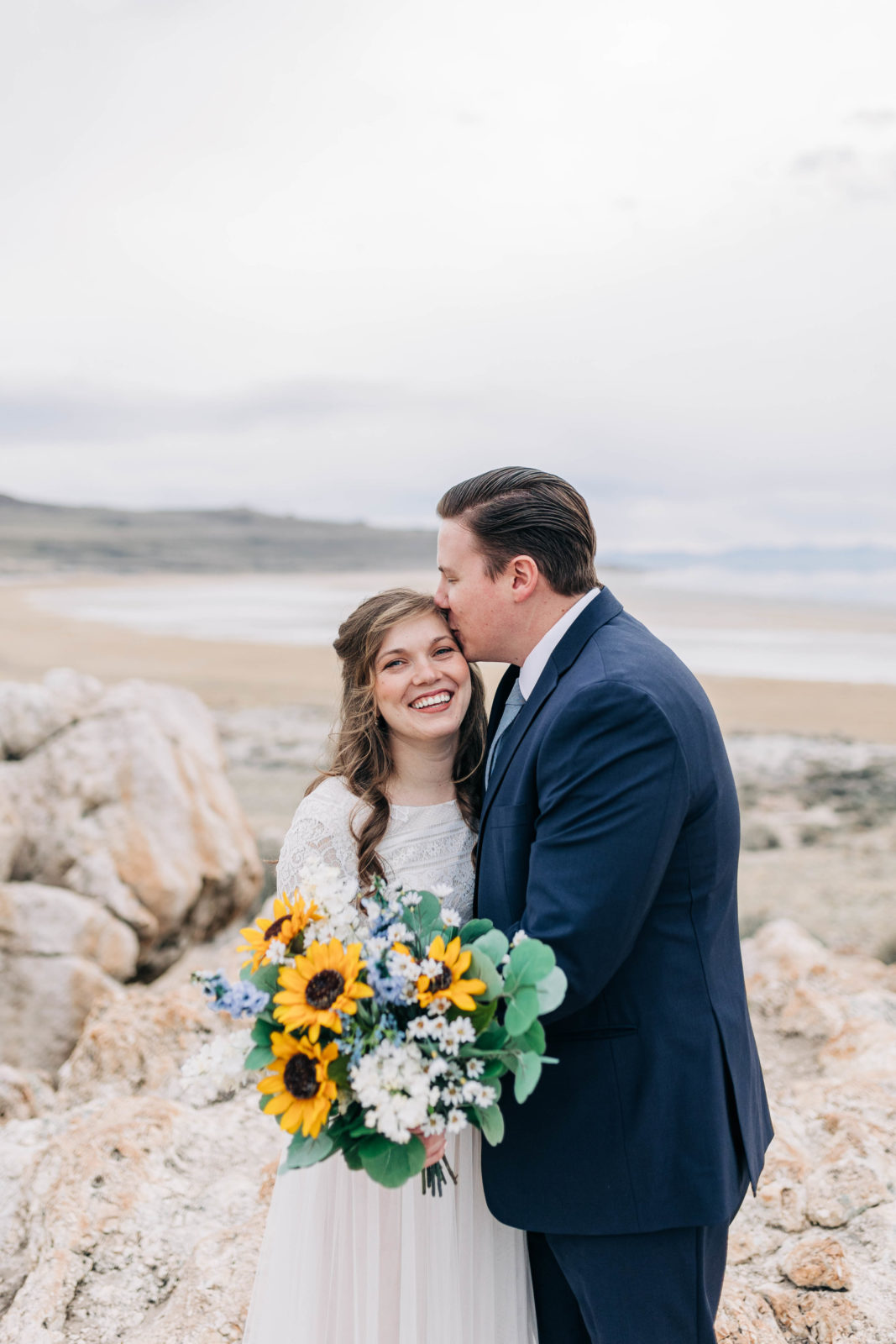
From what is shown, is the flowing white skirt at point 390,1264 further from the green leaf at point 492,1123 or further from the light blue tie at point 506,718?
the light blue tie at point 506,718

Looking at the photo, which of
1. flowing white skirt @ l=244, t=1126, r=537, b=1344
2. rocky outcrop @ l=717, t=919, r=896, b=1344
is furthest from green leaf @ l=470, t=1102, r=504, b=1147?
rocky outcrop @ l=717, t=919, r=896, b=1344

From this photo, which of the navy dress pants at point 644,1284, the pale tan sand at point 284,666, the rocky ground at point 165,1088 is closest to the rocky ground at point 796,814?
the rocky ground at point 165,1088

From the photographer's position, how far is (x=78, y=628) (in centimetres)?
5281

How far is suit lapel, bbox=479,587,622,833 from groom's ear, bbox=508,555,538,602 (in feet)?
0.64

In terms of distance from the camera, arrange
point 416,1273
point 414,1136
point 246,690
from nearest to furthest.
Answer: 1. point 414,1136
2. point 416,1273
3. point 246,690

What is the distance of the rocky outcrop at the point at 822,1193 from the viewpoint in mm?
3113

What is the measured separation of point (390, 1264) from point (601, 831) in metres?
1.45

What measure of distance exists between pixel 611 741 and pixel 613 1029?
2.41ft

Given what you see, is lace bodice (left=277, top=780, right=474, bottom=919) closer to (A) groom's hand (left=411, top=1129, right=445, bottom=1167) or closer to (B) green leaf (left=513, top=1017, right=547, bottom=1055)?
(A) groom's hand (left=411, top=1129, right=445, bottom=1167)

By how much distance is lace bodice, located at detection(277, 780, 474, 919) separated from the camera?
3.00m

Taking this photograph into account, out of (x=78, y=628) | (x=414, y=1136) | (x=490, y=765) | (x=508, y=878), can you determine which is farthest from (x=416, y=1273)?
(x=78, y=628)

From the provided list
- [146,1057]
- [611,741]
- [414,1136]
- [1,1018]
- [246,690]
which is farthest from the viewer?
[246,690]

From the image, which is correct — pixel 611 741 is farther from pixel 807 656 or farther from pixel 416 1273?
pixel 807 656

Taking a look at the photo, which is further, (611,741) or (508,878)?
(508,878)
